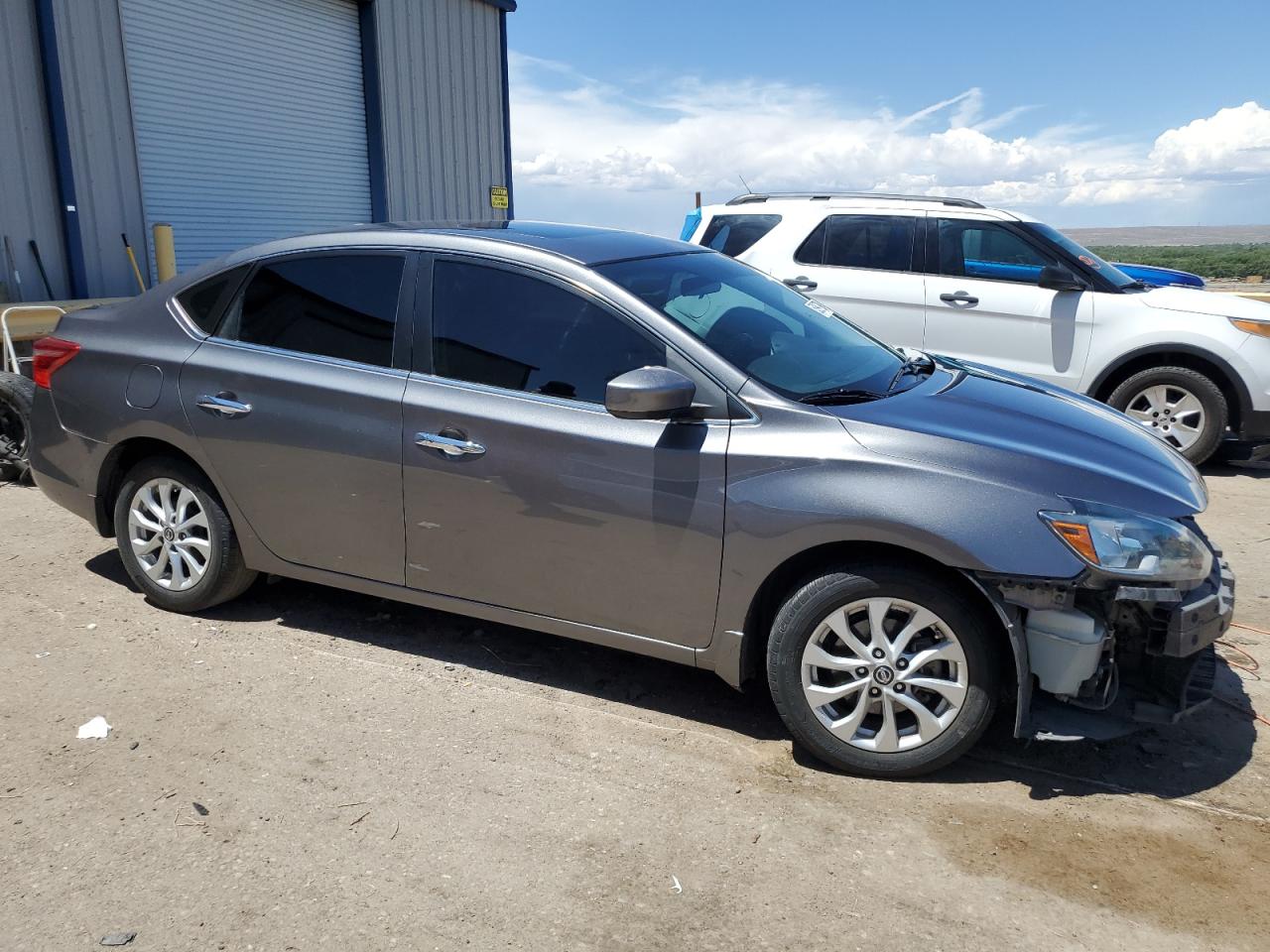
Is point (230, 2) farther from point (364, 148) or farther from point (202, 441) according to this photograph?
point (202, 441)

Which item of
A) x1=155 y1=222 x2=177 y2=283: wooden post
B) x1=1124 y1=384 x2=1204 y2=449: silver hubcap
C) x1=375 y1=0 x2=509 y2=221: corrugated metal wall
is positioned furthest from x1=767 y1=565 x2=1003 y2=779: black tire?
x1=375 y1=0 x2=509 y2=221: corrugated metal wall

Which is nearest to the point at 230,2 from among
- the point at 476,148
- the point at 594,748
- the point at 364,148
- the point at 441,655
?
the point at 364,148

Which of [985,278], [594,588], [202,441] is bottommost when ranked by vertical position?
[594,588]

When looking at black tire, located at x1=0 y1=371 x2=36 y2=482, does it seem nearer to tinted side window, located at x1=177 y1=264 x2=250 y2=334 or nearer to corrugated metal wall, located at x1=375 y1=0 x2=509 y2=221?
tinted side window, located at x1=177 y1=264 x2=250 y2=334

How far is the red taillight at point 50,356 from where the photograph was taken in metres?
4.79

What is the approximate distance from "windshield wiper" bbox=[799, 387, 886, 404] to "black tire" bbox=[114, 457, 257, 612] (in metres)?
2.57

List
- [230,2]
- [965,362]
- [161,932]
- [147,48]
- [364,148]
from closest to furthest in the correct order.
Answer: [161,932] < [965,362] < [147,48] < [230,2] < [364,148]

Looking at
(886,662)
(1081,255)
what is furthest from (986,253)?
(886,662)

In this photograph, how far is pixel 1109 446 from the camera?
356 cm

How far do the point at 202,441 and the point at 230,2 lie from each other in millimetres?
10784

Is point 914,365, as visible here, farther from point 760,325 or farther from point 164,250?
point 164,250

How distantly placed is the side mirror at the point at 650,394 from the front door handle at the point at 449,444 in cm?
60

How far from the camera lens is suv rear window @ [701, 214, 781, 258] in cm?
880

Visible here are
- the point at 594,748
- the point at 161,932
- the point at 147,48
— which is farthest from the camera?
the point at 147,48
